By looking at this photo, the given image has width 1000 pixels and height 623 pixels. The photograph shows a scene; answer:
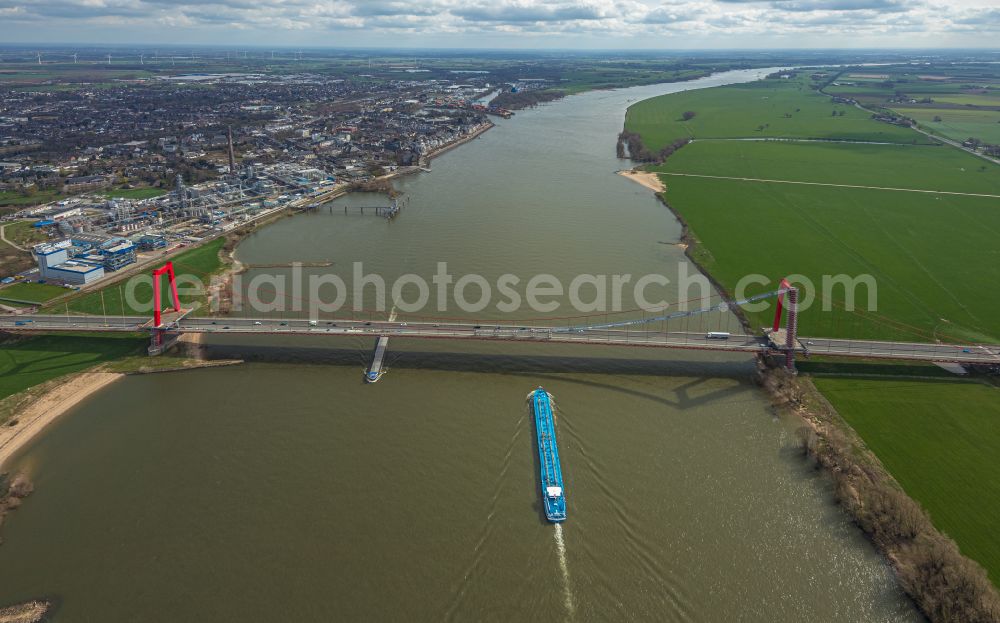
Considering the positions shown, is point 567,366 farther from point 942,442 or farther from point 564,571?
point 942,442

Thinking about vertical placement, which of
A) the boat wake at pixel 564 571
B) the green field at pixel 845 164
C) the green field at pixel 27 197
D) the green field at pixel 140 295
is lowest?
the boat wake at pixel 564 571

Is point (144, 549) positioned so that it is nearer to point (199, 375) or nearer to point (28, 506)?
point (28, 506)

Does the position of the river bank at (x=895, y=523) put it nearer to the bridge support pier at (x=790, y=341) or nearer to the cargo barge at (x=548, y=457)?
the bridge support pier at (x=790, y=341)

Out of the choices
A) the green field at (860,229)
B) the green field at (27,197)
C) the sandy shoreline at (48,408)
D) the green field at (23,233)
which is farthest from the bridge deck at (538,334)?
the green field at (27,197)

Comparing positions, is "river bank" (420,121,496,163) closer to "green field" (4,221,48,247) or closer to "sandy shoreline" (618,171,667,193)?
"sandy shoreline" (618,171,667,193)

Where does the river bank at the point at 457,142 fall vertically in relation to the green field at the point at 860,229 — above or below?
above

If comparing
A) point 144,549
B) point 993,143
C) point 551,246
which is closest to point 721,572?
point 144,549

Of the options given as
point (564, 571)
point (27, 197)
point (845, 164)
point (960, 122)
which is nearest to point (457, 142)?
point (845, 164)
